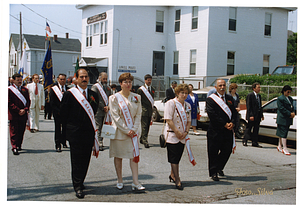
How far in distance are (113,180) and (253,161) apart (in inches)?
148

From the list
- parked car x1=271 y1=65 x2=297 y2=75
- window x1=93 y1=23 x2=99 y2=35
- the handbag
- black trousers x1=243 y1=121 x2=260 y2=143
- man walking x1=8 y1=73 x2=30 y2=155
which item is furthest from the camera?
window x1=93 y1=23 x2=99 y2=35

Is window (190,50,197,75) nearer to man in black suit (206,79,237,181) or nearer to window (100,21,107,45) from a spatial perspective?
window (100,21,107,45)

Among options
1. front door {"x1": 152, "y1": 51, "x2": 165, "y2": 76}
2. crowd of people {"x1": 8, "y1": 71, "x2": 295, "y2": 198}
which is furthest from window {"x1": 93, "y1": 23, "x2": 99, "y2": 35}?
crowd of people {"x1": 8, "y1": 71, "x2": 295, "y2": 198}

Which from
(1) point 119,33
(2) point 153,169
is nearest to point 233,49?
(1) point 119,33

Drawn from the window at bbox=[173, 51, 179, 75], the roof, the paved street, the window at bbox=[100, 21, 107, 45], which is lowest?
the paved street

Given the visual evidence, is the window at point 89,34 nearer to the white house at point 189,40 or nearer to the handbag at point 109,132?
the white house at point 189,40

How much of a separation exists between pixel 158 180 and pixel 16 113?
4.18m

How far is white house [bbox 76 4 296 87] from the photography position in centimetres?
2256

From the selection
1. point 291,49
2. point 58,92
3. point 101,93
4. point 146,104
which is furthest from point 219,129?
point 291,49

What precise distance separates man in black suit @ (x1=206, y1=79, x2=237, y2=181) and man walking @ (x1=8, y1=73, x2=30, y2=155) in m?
4.71

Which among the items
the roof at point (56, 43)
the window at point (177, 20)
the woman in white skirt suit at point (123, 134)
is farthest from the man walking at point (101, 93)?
the roof at point (56, 43)

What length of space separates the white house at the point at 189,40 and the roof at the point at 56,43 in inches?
898

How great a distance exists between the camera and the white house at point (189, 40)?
2256 cm

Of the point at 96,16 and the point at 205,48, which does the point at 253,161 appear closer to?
the point at 205,48
